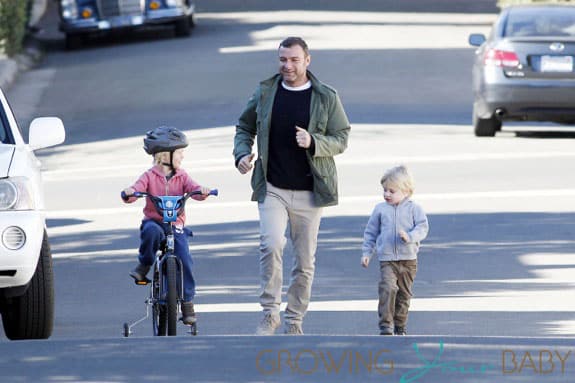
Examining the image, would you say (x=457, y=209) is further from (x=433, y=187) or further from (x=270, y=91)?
(x=270, y=91)

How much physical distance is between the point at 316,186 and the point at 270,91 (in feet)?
1.94

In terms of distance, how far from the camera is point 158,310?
31.0 feet

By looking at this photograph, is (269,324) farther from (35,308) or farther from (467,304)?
(467,304)

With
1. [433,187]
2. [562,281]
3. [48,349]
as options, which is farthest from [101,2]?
[48,349]

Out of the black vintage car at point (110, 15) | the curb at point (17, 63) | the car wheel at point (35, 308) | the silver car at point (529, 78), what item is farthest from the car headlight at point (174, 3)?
the car wheel at point (35, 308)

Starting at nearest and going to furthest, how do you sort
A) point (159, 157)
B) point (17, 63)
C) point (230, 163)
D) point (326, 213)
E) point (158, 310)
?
point (158, 310) → point (159, 157) → point (326, 213) → point (230, 163) → point (17, 63)

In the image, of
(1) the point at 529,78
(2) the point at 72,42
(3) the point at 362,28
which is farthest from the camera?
(3) the point at 362,28

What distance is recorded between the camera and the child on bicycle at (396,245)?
9594mm

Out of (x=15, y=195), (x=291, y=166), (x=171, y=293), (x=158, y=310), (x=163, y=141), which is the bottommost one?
(x=158, y=310)

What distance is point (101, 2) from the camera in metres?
33.2

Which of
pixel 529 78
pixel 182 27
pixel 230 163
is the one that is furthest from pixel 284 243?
pixel 182 27

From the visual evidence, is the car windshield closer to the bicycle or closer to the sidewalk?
the sidewalk

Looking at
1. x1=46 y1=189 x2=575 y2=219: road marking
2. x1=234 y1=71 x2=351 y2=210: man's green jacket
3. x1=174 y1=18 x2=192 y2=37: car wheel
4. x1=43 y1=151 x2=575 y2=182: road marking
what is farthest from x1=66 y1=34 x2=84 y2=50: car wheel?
x1=234 y1=71 x2=351 y2=210: man's green jacket

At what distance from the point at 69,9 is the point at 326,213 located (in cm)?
1844
